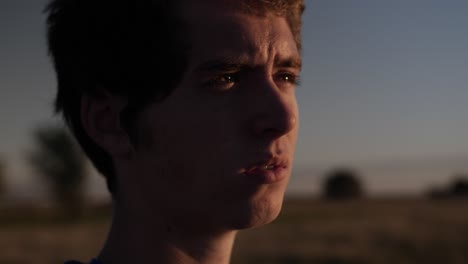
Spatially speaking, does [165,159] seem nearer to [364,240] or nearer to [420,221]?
[364,240]

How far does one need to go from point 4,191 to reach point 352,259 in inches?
2123

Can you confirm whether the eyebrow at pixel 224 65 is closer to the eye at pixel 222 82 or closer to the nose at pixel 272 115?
the eye at pixel 222 82

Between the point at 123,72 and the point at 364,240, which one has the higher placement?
the point at 364,240

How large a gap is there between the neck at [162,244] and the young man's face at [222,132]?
8cm

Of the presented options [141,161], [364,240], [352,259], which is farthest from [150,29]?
[364,240]

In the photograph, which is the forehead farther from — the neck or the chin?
the neck

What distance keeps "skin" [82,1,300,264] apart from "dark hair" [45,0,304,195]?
0.21ft

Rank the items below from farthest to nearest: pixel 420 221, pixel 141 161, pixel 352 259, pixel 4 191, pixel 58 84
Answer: pixel 4 191 < pixel 420 221 < pixel 352 259 < pixel 58 84 < pixel 141 161

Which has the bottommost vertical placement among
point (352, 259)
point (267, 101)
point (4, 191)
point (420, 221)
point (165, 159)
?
point (165, 159)

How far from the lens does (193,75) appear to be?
290 centimetres

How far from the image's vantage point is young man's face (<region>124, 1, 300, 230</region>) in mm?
2793

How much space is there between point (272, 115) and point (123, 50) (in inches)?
32.2

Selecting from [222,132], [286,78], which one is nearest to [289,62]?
[286,78]

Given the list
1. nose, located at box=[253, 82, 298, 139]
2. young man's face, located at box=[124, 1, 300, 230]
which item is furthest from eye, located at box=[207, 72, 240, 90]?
nose, located at box=[253, 82, 298, 139]
